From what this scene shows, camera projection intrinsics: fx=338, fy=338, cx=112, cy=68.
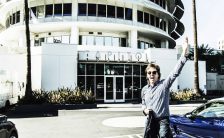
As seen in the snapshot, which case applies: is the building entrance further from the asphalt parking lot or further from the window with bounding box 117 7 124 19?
the asphalt parking lot

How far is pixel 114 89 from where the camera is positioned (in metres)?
29.8

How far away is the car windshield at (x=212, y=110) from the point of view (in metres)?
6.51

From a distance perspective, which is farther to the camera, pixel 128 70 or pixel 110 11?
pixel 110 11

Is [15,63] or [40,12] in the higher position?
[40,12]

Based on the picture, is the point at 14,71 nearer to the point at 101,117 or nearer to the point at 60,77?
the point at 60,77

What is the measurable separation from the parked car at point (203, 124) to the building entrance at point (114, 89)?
75.3 ft

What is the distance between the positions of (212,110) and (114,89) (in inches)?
912

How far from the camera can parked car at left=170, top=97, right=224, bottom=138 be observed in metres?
5.72

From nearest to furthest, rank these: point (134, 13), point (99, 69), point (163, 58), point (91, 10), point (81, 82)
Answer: point (81, 82) → point (99, 69) → point (163, 58) → point (91, 10) → point (134, 13)

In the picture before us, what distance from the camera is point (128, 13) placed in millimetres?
35281

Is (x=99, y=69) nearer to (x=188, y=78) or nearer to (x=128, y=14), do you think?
(x=128, y=14)

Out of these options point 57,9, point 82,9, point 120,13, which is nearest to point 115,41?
point 120,13

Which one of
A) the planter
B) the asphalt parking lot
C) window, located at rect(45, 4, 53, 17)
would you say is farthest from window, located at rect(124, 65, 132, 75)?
the asphalt parking lot

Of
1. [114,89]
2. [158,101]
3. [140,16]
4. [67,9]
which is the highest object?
[67,9]
